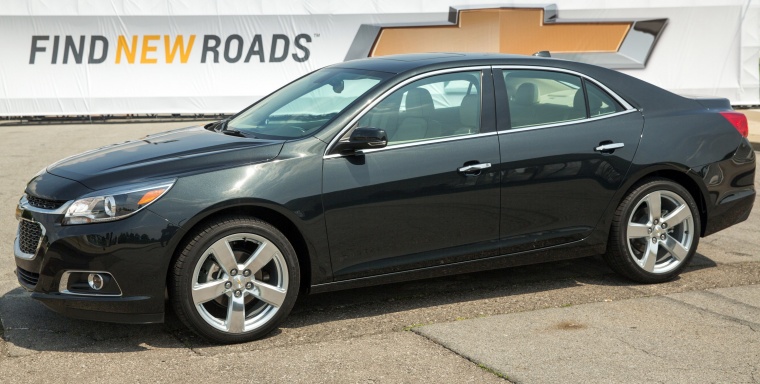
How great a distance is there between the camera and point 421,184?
5.35m

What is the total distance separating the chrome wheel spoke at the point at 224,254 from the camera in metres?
4.89

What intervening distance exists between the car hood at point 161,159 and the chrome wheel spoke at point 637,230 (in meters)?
2.50

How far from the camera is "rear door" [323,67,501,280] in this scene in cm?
521

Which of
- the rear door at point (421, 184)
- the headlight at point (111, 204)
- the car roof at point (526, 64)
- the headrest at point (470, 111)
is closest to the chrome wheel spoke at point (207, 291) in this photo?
the headlight at point (111, 204)

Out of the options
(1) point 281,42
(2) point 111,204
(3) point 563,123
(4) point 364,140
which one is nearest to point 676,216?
(3) point 563,123

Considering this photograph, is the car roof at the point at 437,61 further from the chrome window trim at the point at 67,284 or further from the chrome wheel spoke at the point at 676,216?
the chrome window trim at the point at 67,284

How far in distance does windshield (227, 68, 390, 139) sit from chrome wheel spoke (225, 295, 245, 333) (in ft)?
3.42

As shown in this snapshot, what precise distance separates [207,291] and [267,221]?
1.71ft

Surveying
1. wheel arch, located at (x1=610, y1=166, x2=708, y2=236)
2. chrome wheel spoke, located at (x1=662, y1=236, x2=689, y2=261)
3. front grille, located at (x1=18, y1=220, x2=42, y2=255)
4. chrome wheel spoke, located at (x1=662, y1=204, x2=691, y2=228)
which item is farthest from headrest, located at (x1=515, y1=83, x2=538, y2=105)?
front grille, located at (x1=18, y1=220, x2=42, y2=255)

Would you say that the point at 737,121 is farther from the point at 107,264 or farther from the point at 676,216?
the point at 107,264

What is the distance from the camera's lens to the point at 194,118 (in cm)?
1908

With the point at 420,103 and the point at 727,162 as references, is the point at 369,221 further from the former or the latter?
the point at 727,162

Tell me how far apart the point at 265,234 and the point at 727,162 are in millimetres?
3420

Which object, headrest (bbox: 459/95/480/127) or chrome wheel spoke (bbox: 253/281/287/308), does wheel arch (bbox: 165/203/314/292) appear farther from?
headrest (bbox: 459/95/480/127)
